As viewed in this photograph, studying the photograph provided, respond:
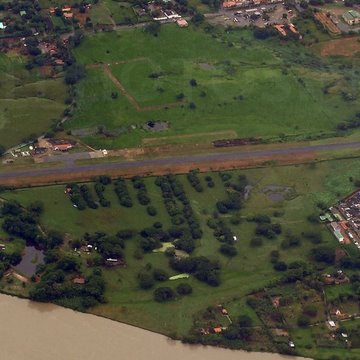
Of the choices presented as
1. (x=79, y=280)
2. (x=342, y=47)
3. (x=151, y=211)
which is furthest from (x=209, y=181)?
(x=342, y=47)

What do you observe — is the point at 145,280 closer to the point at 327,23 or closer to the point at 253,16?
the point at 253,16

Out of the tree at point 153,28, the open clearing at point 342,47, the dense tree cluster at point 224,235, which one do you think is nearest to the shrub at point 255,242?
the dense tree cluster at point 224,235

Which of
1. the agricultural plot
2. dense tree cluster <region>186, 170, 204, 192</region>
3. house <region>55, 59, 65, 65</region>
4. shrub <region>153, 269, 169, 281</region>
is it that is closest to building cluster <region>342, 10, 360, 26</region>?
the agricultural plot

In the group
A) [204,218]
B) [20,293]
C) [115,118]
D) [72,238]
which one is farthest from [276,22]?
[20,293]

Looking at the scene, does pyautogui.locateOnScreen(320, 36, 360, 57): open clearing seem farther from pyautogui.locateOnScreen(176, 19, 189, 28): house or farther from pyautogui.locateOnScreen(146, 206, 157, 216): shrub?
pyautogui.locateOnScreen(146, 206, 157, 216): shrub

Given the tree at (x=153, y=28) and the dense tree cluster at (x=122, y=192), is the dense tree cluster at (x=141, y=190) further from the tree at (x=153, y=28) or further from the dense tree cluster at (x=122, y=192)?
the tree at (x=153, y=28)

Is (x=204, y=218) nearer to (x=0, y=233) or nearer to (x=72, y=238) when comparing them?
(x=72, y=238)
